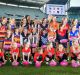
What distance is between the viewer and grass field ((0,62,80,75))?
8.41m

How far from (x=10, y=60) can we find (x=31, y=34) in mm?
1211

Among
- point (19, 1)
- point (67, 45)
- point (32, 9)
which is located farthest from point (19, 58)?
point (32, 9)

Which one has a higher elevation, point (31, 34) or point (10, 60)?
point (31, 34)

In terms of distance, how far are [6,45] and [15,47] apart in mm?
842

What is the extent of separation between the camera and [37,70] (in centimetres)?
895

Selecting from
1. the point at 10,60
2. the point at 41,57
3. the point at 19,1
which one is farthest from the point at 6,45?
the point at 19,1

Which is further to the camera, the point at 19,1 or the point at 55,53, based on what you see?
the point at 19,1

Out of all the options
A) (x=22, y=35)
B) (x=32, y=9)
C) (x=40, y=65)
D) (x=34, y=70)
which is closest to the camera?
(x=34, y=70)

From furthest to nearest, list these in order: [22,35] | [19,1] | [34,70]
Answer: [19,1] → [22,35] → [34,70]

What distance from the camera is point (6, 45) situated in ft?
35.0

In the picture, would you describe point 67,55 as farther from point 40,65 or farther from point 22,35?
point 22,35

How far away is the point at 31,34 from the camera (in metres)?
10.8

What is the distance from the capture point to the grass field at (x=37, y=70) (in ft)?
27.6

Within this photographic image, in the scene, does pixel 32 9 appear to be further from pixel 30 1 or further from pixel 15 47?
pixel 15 47
